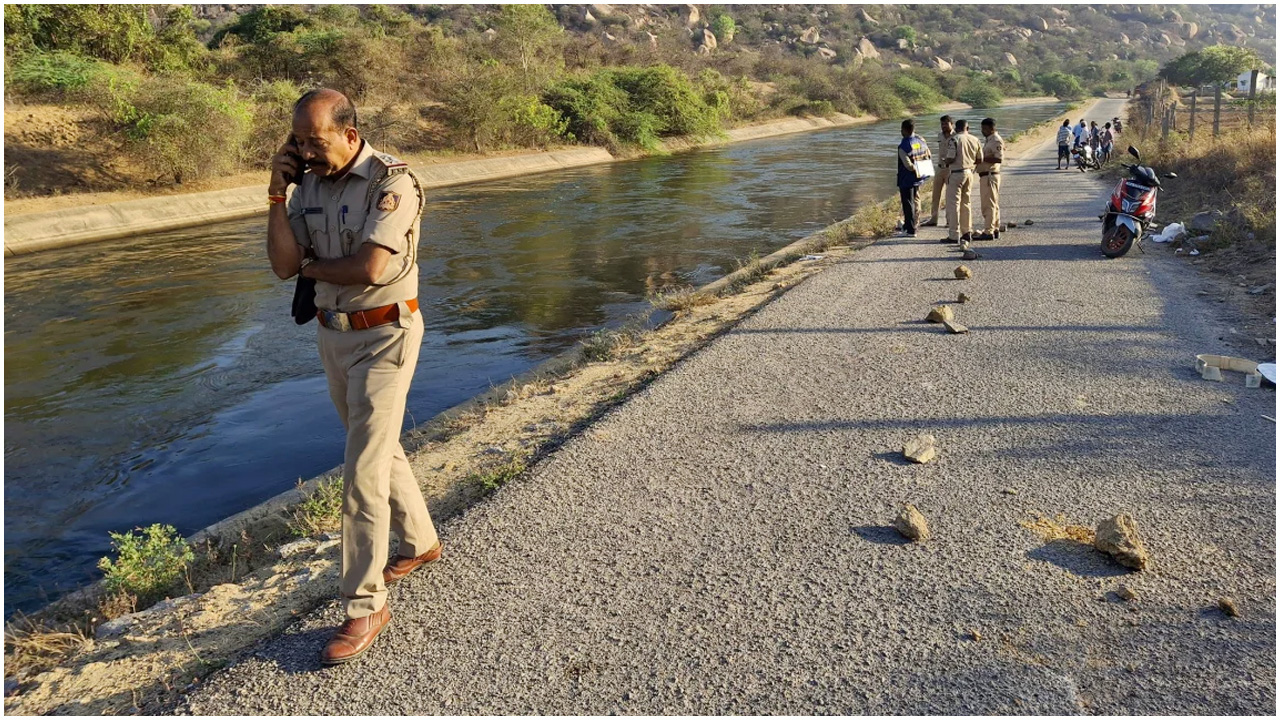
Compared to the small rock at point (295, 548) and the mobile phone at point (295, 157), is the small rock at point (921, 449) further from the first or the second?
the mobile phone at point (295, 157)

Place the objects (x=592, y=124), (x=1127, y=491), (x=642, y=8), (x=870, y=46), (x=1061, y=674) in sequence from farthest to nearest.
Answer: (x=870, y=46) → (x=642, y=8) → (x=592, y=124) → (x=1127, y=491) → (x=1061, y=674)

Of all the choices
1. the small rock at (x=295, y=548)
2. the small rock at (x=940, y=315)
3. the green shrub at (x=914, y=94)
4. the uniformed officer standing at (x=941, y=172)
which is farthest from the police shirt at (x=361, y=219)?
the green shrub at (x=914, y=94)

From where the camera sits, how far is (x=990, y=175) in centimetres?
1248

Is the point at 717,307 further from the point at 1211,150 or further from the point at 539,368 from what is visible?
the point at 1211,150

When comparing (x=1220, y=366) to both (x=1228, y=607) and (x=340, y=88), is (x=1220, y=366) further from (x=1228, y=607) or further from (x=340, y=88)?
(x=340, y=88)

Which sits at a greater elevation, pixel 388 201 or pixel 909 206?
pixel 388 201

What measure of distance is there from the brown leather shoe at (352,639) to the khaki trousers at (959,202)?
34.5ft

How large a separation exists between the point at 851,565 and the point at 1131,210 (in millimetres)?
8998

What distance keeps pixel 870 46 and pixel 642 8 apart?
34.3m

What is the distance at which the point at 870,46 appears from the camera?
417 feet

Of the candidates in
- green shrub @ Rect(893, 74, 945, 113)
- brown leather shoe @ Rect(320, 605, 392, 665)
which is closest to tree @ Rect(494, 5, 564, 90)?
green shrub @ Rect(893, 74, 945, 113)

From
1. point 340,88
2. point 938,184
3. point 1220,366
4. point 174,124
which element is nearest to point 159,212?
point 174,124

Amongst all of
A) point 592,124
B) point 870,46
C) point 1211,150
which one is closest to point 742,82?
point 592,124

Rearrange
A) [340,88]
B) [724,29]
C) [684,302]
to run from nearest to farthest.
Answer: [684,302]
[340,88]
[724,29]
